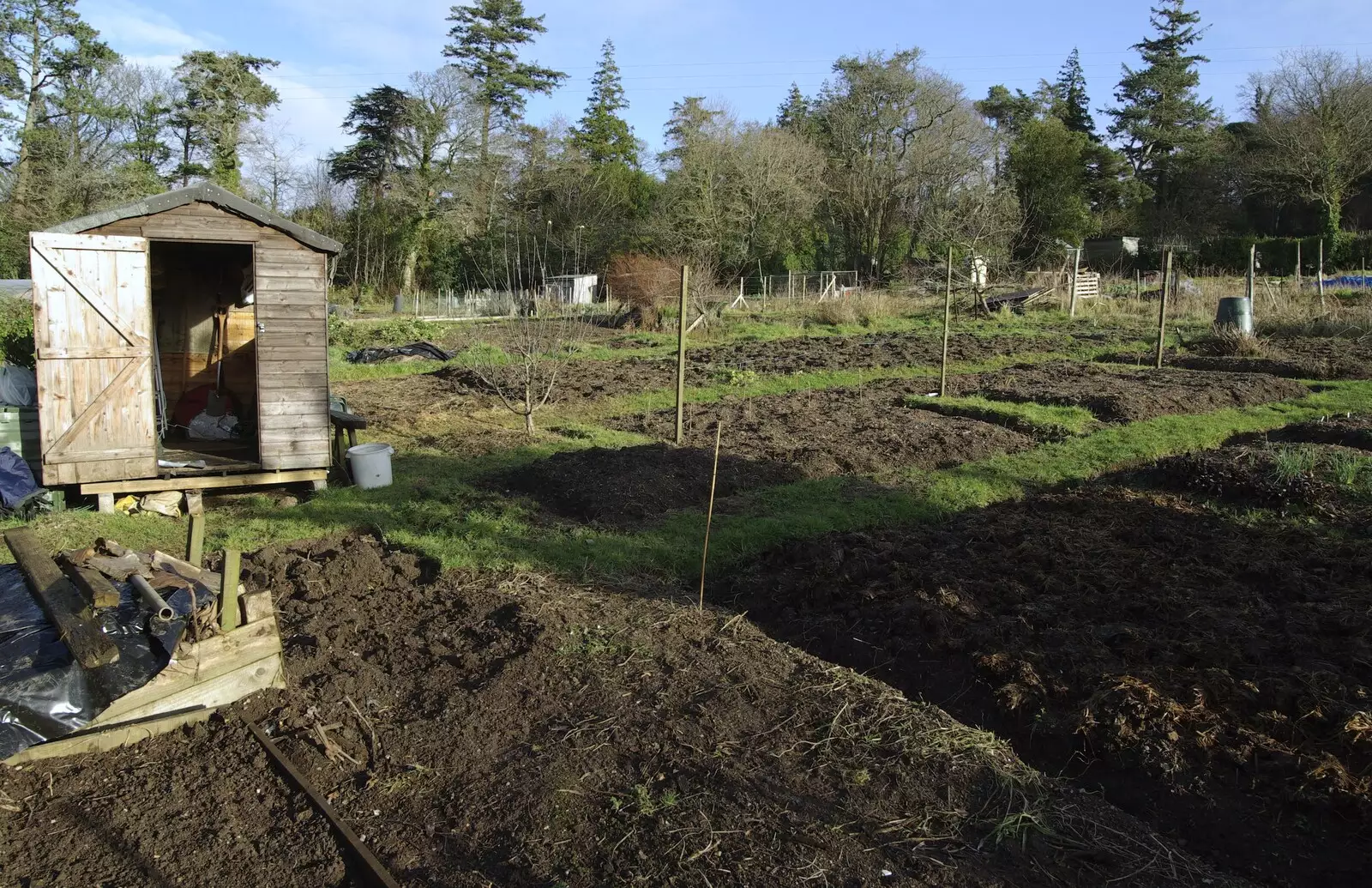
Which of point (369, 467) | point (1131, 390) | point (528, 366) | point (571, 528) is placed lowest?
point (571, 528)

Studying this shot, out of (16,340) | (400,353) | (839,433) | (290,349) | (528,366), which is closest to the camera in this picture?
(290,349)

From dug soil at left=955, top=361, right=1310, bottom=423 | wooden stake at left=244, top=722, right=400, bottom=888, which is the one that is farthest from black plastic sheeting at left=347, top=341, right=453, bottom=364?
wooden stake at left=244, top=722, right=400, bottom=888

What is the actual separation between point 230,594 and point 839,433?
24.9ft

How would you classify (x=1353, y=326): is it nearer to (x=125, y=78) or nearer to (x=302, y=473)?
(x=302, y=473)

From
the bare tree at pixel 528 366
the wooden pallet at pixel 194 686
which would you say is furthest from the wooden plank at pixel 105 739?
the bare tree at pixel 528 366

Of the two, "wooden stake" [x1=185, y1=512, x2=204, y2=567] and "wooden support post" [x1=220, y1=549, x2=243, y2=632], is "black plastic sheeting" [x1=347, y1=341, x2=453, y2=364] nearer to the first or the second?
"wooden stake" [x1=185, y1=512, x2=204, y2=567]

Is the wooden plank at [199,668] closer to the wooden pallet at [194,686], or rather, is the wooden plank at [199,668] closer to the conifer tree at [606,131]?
the wooden pallet at [194,686]

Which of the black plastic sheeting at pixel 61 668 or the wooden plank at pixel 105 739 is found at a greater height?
the black plastic sheeting at pixel 61 668

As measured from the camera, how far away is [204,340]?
11430 millimetres

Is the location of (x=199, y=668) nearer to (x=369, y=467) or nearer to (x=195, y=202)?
(x=369, y=467)

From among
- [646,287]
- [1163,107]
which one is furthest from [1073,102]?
[646,287]

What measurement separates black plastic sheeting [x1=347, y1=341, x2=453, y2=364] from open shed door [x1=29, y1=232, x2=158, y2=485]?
10668 millimetres

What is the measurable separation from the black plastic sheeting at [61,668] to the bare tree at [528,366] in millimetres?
6365

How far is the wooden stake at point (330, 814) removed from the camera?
3.20 m
